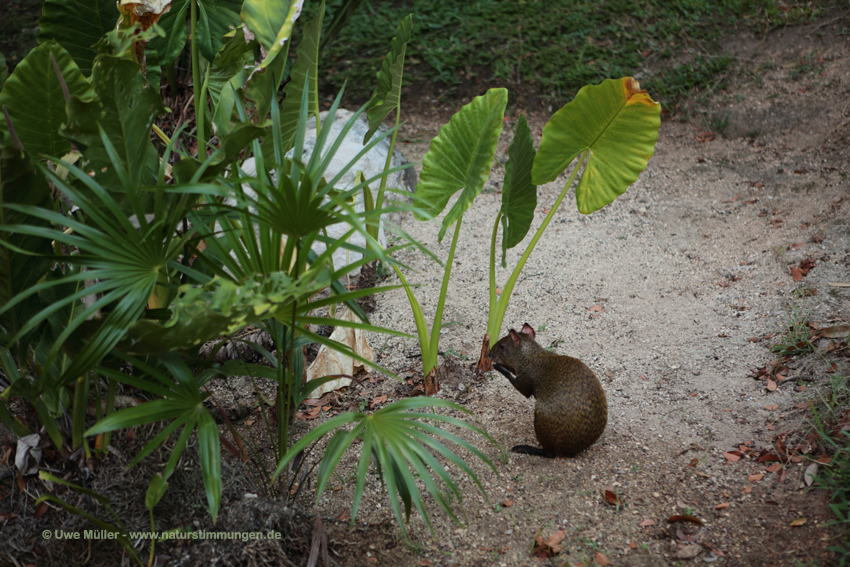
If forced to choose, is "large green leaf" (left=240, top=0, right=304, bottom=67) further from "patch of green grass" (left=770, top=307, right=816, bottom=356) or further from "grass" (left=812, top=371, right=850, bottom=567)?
"patch of green grass" (left=770, top=307, right=816, bottom=356)

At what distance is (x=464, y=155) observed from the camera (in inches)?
113

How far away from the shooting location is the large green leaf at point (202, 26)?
10.9 ft

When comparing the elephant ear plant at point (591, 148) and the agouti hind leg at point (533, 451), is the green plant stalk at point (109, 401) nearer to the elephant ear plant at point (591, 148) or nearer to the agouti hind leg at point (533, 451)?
the agouti hind leg at point (533, 451)

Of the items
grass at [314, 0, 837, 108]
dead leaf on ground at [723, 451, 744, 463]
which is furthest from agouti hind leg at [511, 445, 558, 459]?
grass at [314, 0, 837, 108]

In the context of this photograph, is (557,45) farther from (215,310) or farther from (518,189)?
(215,310)

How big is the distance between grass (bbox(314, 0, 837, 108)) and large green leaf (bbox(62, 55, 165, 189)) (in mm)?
4677

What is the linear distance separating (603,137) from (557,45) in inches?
156

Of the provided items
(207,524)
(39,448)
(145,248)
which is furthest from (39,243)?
(207,524)

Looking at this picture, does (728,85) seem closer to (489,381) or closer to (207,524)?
(489,381)

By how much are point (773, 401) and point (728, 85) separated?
3.91 metres

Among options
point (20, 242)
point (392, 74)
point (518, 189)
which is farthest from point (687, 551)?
point (20, 242)

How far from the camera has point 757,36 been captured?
6070 millimetres

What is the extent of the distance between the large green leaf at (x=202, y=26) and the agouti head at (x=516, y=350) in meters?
2.16

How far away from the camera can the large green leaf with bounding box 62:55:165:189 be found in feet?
5.52
